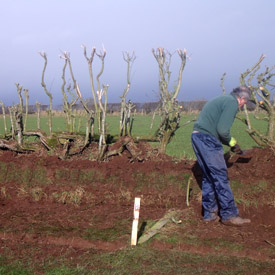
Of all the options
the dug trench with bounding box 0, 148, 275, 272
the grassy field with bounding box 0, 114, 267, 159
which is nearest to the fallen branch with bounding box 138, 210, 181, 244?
the dug trench with bounding box 0, 148, 275, 272

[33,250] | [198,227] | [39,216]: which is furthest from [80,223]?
[198,227]

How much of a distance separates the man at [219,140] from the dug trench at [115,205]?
0.33 m

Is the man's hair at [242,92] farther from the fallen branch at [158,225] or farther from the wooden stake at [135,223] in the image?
the wooden stake at [135,223]

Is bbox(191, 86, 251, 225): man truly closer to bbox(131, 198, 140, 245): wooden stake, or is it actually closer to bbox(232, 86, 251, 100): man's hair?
bbox(232, 86, 251, 100): man's hair

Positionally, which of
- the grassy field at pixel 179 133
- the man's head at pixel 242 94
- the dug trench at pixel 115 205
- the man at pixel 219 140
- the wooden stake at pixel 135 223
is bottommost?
the grassy field at pixel 179 133

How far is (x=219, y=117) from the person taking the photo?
619 centimetres

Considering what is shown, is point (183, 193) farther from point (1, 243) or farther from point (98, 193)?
point (1, 243)

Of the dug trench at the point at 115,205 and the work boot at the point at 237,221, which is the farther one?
the work boot at the point at 237,221

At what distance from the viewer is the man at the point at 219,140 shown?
601 centimetres

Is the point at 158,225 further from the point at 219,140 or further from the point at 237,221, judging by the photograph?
the point at 219,140

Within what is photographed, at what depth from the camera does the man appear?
6008 millimetres

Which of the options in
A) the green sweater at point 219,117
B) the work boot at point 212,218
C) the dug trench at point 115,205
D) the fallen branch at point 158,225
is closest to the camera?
the dug trench at point 115,205

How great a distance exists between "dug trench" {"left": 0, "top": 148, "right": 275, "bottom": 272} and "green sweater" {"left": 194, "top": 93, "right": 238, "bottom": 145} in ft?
4.43

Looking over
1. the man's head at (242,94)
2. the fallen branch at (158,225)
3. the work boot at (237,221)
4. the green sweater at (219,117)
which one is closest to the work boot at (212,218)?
the work boot at (237,221)
